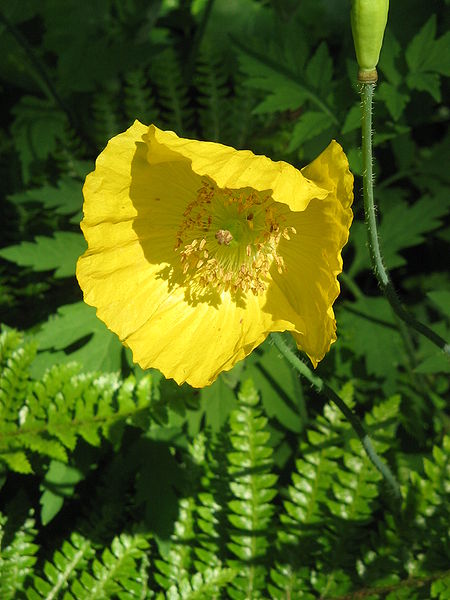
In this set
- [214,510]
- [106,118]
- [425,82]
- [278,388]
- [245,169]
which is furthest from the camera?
[106,118]

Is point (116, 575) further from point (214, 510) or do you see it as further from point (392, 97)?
point (392, 97)

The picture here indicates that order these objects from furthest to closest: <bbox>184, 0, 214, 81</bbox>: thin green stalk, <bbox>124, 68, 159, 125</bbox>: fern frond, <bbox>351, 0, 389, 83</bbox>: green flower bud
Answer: <bbox>184, 0, 214, 81</bbox>: thin green stalk < <bbox>124, 68, 159, 125</bbox>: fern frond < <bbox>351, 0, 389, 83</bbox>: green flower bud

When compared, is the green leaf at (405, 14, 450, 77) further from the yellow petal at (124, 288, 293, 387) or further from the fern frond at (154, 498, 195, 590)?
the fern frond at (154, 498, 195, 590)

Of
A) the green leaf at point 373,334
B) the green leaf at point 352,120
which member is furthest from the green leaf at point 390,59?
the green leaf at point 373,334

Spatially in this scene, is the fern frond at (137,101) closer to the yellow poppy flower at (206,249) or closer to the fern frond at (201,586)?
the yellow poppy flower at (206,249)

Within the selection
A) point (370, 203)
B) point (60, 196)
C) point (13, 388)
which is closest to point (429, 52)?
point (370, 203)

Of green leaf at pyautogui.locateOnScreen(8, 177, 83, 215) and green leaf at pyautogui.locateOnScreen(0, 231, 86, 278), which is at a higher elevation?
green leaf at pyautogui.locateOnScreen(8, 177, 83, 215)

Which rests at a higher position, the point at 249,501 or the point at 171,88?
the point at 171,88

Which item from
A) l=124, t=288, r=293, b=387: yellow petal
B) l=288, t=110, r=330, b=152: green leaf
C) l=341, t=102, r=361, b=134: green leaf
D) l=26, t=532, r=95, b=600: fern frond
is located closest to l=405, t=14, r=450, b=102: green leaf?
l=341, t=102, r=361, b=134: green leaf
